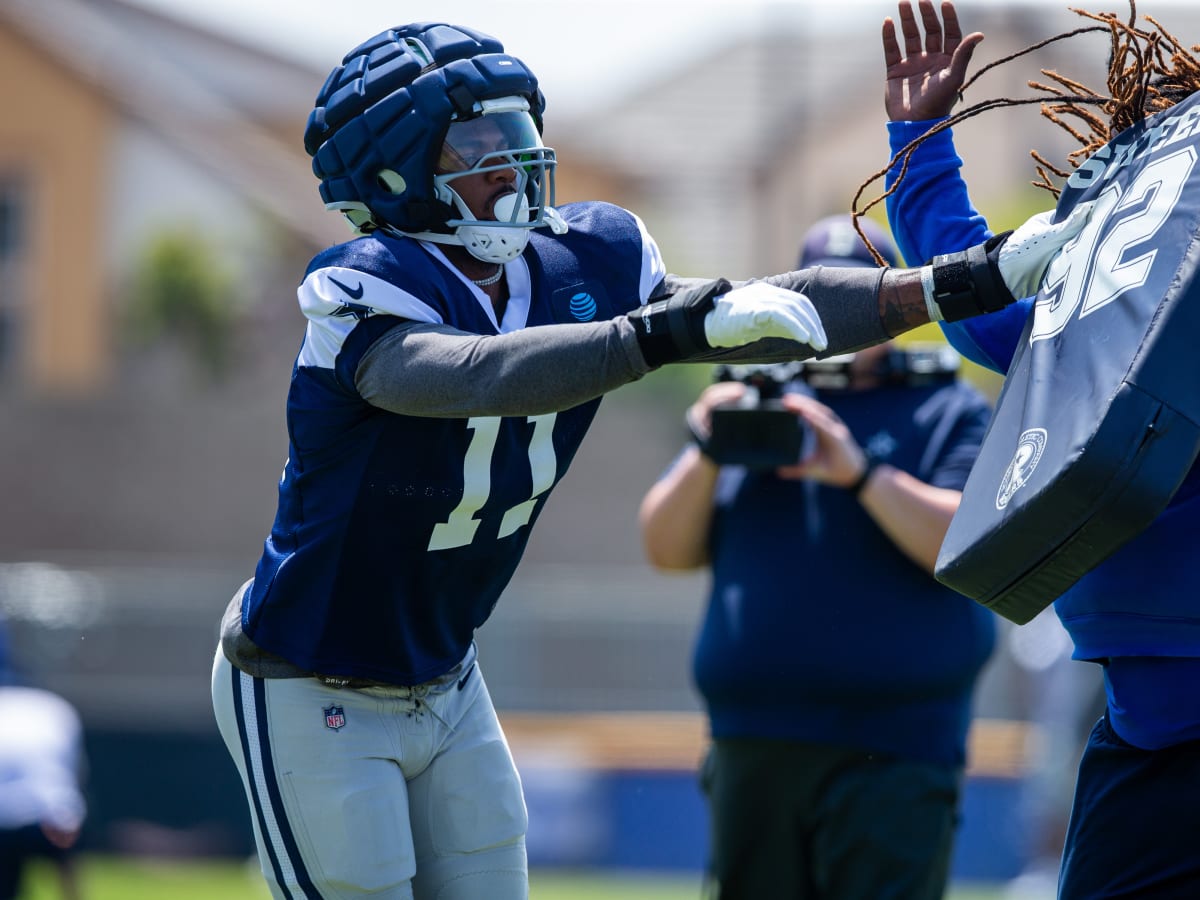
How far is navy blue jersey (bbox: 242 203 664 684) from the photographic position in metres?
2.41

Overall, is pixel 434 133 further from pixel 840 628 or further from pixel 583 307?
pixel 840 628

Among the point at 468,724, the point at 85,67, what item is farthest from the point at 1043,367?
the point at 85,67

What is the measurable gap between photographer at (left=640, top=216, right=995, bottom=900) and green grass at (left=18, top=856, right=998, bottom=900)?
4.23 m

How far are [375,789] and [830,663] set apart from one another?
51.1 inches

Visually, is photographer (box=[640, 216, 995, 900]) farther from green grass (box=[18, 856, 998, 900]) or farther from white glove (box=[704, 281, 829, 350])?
green grass (box=[18, 856, 998, 900])

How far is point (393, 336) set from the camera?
2.34 m

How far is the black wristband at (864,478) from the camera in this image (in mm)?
3537

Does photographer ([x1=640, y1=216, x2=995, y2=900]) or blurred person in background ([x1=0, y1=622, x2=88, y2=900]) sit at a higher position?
photographer ([x1=640, y1=216, x2=995, y2=900])

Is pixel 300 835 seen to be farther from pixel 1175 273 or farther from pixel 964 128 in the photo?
pixel 964 128

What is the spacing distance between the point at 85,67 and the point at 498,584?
17.0 meters

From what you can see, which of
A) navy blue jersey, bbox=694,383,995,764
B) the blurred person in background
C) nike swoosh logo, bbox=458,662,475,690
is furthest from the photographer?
the blurred person in background

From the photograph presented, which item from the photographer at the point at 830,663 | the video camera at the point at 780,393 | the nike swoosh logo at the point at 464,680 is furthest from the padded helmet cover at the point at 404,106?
the photographer at the point at 830,663

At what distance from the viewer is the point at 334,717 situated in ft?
8.37

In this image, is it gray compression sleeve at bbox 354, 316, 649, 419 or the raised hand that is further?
the raised hand
